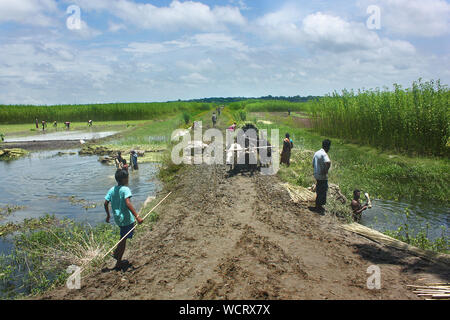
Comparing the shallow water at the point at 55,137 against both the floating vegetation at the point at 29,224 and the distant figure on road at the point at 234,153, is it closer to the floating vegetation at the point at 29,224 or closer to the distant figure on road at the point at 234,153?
the distant figure on road at the point at 234,153

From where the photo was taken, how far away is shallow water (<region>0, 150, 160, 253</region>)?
935cm

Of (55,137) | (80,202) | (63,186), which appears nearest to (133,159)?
(63,186)

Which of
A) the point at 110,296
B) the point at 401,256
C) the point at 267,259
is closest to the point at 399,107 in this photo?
the point at 401,256

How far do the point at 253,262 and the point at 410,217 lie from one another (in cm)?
535

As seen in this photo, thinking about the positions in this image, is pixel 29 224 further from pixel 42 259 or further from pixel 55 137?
pixel 55 137

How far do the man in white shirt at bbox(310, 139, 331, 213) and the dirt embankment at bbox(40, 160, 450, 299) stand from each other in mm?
363

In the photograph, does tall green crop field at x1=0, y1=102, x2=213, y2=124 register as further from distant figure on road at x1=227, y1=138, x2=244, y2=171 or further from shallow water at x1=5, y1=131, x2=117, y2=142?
distant figure on road at x1=227, y1=138, x2=244, y2=171

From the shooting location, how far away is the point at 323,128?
78.9 ft

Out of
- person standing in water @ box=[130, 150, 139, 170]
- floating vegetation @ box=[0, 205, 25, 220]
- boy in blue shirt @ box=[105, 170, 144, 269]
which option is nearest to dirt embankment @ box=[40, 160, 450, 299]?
boy in blue shirt @ box=[105, 170, 144, 269]

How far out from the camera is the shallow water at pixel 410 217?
7316 mm

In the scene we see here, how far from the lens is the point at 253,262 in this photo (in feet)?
15.9

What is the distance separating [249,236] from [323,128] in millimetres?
19866

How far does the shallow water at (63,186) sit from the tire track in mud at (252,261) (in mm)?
3376
